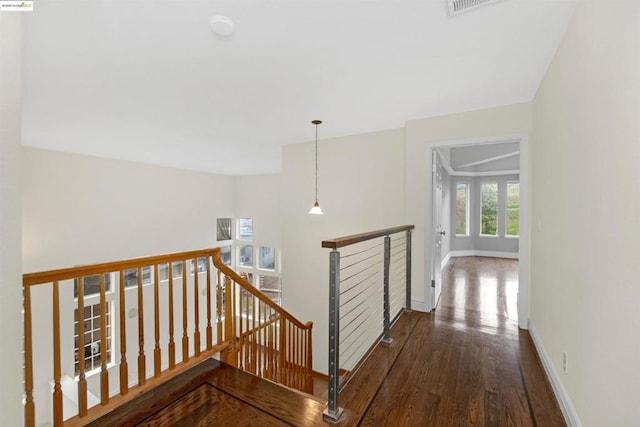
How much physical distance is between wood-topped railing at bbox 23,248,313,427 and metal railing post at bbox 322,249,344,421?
3.69 ft

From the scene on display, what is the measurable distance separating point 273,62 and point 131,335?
19.1 feet

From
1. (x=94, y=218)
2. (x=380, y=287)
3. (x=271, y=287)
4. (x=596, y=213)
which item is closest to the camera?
(x=596, y=213)

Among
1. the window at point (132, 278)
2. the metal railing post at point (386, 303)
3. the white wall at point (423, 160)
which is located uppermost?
the white wall at point (423, 160)

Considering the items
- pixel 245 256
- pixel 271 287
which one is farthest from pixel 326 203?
pixel 271 287

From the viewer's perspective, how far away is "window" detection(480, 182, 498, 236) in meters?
7.04

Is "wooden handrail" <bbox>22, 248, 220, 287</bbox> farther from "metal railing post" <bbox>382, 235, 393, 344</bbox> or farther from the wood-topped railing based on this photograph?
"metal railing post" <bbox>382, 235, 393, 344</bbox>

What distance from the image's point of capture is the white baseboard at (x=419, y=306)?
11.0ft

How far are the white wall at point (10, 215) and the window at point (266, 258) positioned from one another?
22.5ft

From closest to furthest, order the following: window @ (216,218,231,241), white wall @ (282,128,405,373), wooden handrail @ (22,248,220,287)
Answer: wooden handrail @ (22,248,220,287) → white wall @ (282,128,405,373) → window @ (216,218,231,241)

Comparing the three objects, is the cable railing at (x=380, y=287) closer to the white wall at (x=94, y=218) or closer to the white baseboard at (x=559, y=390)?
the white baseboard at (x=559, y=390)

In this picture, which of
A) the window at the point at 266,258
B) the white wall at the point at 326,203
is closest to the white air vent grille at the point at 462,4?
the white wall at the point at 326,203

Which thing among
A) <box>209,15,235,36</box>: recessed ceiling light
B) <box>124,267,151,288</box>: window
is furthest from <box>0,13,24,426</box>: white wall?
<box>124,267,151,288</box>: window

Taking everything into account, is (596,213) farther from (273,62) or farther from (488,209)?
(488,209)

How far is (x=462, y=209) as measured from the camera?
288 inches
